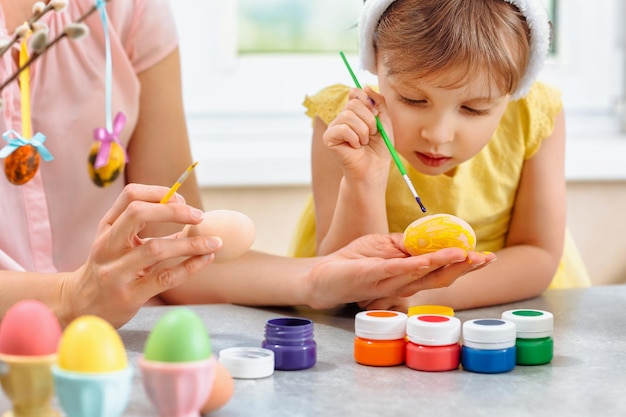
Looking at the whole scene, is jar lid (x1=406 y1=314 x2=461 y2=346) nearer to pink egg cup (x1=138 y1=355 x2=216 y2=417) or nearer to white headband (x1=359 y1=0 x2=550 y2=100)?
pink egg cup (x1=138 y1=355 x2=216 y2=417)

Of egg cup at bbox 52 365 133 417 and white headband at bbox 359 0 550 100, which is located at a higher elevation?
white headband at bbox 359 0 550 100

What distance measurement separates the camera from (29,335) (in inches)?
24.9

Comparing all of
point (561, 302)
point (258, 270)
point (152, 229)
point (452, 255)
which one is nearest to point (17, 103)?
point (152, 229)

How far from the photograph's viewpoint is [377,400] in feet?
2.68

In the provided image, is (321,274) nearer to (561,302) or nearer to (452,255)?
(452,255)

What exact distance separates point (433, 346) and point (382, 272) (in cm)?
17

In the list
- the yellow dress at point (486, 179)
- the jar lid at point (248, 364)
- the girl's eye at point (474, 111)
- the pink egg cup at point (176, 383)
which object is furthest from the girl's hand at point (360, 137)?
the pink egg cup at point (176, 383)

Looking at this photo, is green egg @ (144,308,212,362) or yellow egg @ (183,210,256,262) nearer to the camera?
green egg @ (144,308,212,362)

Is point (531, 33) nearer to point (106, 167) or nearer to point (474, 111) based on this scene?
point (474, 111)

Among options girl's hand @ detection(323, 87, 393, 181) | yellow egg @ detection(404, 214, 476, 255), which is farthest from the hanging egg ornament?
girl's hand @ detection(323, 87, 393, 181)

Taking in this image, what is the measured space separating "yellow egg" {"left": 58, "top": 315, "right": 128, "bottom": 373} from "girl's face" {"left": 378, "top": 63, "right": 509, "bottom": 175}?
74 centimetres

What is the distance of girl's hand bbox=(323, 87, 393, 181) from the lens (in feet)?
4.14

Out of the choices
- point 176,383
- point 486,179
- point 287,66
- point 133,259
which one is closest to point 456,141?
point 486,179

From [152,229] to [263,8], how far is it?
1162mm
